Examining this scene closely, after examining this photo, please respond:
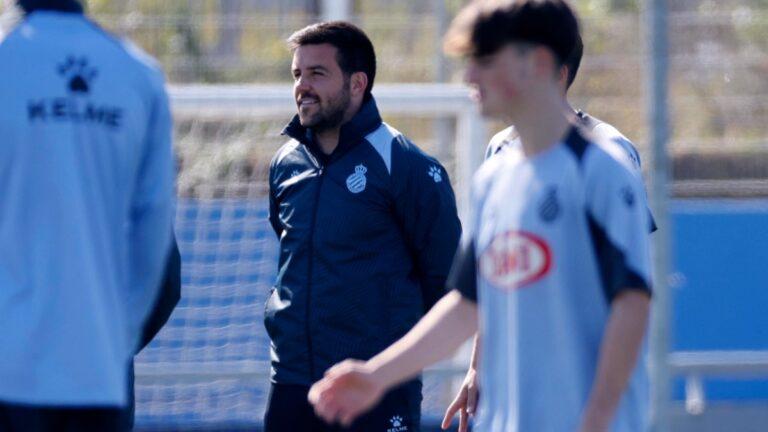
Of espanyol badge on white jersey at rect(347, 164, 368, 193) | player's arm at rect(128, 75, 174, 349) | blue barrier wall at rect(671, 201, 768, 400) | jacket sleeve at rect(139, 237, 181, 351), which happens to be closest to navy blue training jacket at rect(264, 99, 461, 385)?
espanyol badge on white jersey at rect(347, 164, 368, 193)

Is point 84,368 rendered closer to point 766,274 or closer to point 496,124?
point 766,274

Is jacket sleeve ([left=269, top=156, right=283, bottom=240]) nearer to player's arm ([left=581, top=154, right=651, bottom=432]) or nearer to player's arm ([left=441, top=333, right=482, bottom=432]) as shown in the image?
player's arm ([left=441, top=333, right=482, bottom=432])

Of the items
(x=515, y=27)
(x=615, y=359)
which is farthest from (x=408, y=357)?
(x=515, y=27)

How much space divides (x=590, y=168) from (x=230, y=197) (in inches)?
247

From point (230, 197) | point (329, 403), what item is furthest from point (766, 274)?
point (329, 403)

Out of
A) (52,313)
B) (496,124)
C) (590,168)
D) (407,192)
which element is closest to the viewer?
(590,168)

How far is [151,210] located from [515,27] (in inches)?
38.5

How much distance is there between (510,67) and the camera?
318 cm

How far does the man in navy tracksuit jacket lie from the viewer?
5.00m

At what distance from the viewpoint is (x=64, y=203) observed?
10.9 ft

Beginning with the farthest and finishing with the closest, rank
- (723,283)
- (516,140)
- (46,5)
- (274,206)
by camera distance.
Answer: (723,283)
(274,206)
(516,140)
(46,5)

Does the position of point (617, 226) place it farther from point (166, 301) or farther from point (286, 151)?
point (286, 151)

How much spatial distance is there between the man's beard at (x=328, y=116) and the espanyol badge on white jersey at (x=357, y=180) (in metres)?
0.20

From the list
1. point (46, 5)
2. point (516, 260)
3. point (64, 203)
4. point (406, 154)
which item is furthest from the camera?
point (406, 154)
